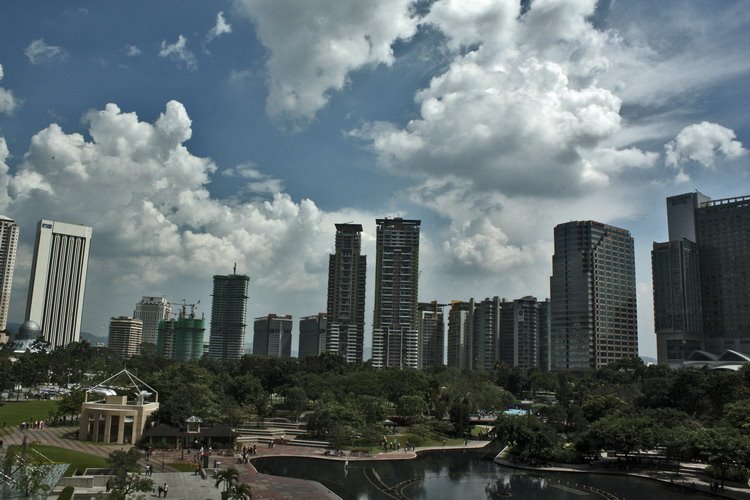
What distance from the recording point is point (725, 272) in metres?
164

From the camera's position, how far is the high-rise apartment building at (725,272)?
522ft

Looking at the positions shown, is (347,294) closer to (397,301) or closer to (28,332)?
(397,301)

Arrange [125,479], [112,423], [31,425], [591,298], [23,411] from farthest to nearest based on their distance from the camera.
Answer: [591,298] → [23,411] → [31,425] → [112,423] → [125,479]

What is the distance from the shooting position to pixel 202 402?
6178 cm

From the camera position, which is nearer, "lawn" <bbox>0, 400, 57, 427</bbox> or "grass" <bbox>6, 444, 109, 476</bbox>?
"grass" <bbox>6, 444, 109, 476</bbox>

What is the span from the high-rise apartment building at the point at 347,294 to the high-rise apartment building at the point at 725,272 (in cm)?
9857

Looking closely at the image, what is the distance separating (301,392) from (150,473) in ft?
112

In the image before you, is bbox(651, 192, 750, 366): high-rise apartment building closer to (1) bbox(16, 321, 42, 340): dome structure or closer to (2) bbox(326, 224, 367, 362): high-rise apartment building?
(2) bbox(326, 224, 367, 362): high-rise apartment building

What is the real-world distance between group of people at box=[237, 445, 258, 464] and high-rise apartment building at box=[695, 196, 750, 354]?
148 meters

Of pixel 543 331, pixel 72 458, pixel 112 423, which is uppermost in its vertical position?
pixel 543 331

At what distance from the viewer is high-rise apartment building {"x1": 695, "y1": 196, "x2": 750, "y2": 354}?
159250 millimetres

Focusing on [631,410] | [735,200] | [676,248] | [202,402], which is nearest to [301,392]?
[202,402]

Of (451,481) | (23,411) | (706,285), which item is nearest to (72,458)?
(451,481)

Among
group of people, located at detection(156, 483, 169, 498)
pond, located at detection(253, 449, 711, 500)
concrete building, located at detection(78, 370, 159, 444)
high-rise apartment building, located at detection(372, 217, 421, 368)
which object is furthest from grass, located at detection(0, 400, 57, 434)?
high-rise apartment building, located at detection(372, 217, 421, 368)
